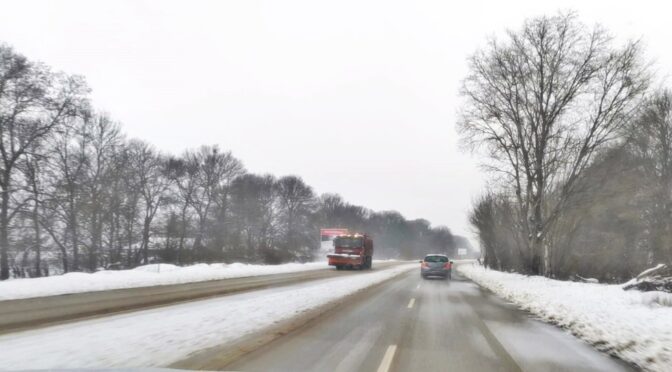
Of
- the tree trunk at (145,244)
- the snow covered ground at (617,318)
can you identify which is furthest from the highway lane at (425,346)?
the tree trunk at (145,244)

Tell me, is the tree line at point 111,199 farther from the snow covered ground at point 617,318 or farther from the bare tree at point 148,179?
the snow covered ground at point 617,318

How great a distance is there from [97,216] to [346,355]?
4095 centimetres

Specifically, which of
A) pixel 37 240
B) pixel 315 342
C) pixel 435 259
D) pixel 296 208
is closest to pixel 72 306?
pixel 315 342

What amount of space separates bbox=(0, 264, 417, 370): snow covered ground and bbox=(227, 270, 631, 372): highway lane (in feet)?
3.59

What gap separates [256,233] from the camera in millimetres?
74812

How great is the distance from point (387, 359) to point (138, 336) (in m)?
4.27

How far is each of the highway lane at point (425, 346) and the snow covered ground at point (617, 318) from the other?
1.36 feet

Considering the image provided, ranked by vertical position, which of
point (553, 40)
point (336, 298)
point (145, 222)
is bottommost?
point (336, 298)

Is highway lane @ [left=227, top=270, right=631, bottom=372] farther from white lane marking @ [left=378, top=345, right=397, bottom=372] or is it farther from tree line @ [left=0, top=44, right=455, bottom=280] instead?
tree line @ [left=0, top=44, right=455, bottom=280]

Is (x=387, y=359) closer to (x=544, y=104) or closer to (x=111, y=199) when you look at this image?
(x=544, y=104)

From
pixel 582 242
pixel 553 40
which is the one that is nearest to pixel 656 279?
pixel 553 40

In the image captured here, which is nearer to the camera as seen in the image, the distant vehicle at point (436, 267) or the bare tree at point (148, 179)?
the distant vehicle at point (436, 267)

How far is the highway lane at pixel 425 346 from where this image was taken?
22.4ft

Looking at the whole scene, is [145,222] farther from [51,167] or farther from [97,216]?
[51,167]
